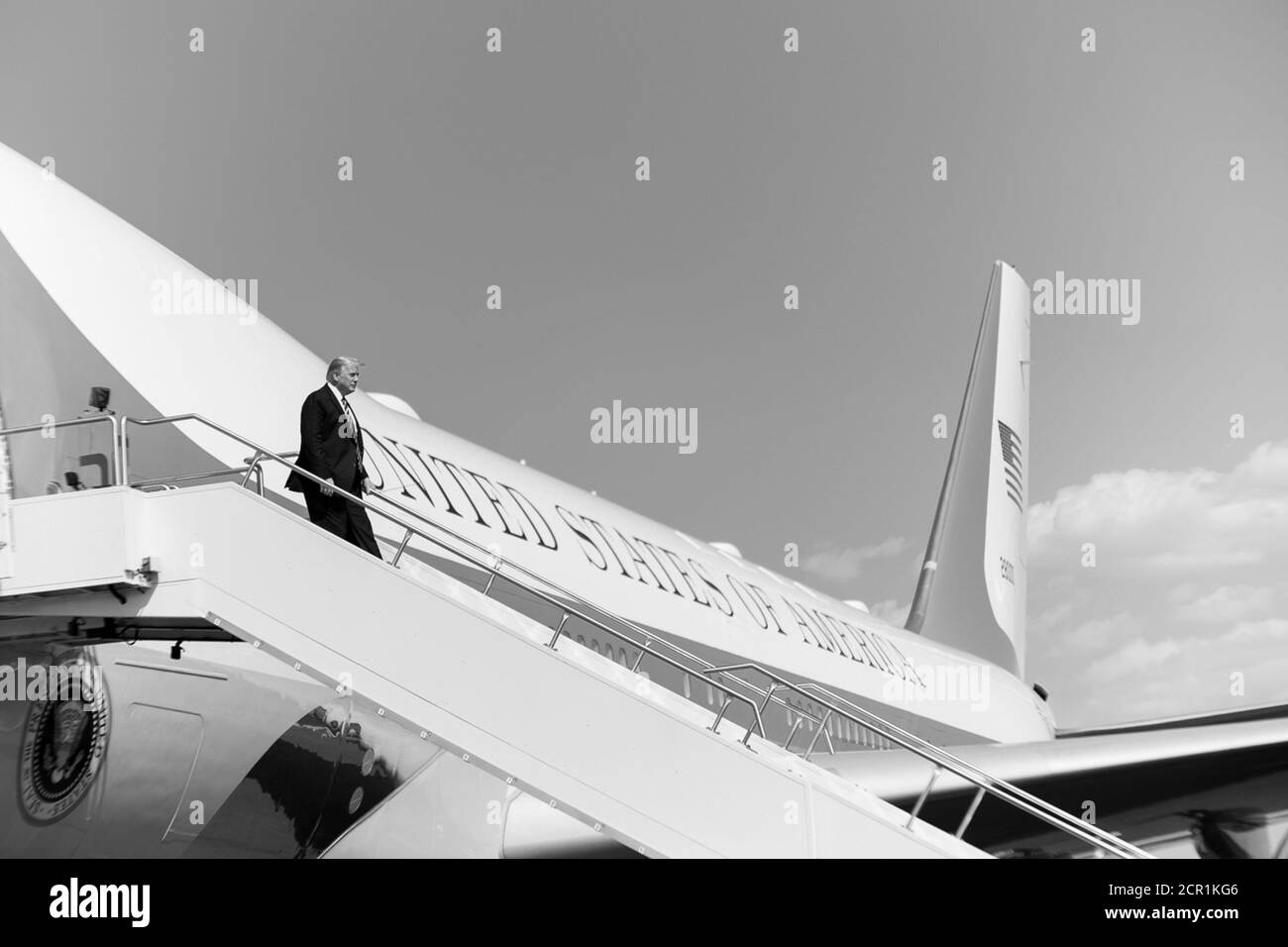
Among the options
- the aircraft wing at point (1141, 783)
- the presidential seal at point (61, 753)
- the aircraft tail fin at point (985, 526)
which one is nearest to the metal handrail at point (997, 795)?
the aircraft wing at point (1141, 783)

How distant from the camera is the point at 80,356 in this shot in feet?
19.7

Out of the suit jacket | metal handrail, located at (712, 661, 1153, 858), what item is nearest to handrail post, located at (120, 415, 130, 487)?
the suit jacket

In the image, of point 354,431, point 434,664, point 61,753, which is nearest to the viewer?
point 434,664

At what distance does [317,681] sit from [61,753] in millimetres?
1585

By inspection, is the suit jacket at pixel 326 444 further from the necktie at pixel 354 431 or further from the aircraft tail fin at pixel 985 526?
the aircraft tail fin at pixel 985 526

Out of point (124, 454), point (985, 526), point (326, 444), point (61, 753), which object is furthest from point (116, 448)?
point (985, 526)

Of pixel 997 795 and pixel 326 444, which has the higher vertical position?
pixel 326 444

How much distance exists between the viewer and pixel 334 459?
531 centimetres

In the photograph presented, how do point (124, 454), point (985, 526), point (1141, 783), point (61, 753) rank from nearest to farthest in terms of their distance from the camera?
point (124, 454)
point (61, 753)
point (1141, 783)
point (985, 526)

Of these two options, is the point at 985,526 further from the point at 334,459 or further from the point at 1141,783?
the point at 334,459

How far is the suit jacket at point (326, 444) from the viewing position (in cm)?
528

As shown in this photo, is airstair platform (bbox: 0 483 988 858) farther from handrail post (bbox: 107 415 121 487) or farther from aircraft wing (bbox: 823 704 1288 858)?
aircraft wing (bbox: 823 704 1288 858)

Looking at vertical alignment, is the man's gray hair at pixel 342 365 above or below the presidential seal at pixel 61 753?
above

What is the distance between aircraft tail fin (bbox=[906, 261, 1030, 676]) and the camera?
67.8 ft
